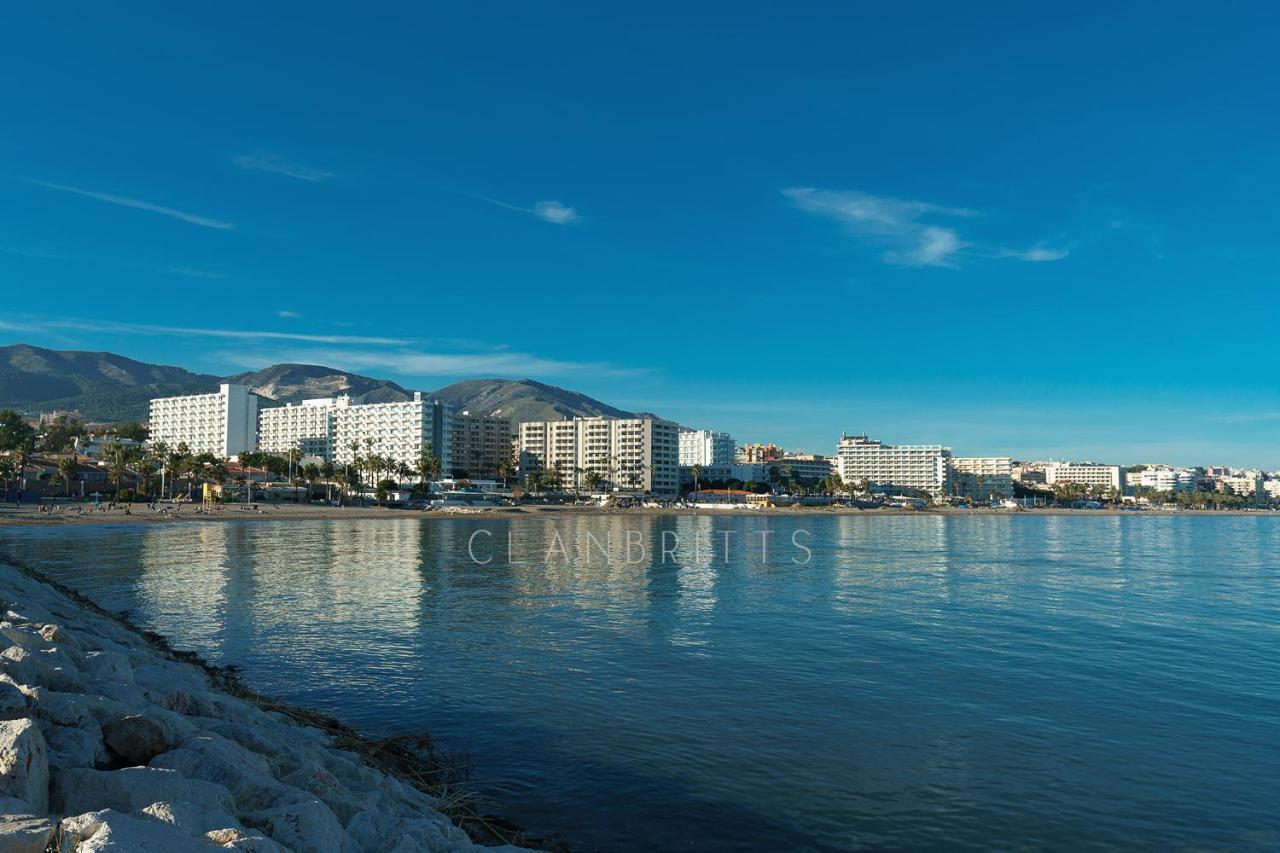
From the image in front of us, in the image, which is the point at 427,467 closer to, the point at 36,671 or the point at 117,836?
the point at 36,671

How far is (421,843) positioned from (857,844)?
629cm

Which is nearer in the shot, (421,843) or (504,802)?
(421,843)

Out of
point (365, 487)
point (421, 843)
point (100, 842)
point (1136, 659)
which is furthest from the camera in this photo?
point (365, 487)

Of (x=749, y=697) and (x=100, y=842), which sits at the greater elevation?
(x=100, y=842)

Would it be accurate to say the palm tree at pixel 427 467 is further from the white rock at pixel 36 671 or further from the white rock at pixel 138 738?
the white rock at pixel 138 738

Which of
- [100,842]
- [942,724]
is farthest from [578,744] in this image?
[100,842]

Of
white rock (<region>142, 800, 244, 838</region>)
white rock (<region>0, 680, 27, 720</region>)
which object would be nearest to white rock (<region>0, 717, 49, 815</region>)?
white rock (<region>142, 800, 244, 838</region>)

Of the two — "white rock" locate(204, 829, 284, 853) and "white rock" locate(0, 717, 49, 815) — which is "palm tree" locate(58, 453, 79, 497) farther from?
"white rock" locate(204, 829, 284, 853)

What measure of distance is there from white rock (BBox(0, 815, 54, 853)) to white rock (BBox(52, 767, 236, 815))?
863 mm

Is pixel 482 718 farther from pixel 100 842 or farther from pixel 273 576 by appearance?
pixel 273 576

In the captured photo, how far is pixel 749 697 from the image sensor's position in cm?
1858

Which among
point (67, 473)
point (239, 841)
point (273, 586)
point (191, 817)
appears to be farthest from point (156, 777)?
point (67, 473)

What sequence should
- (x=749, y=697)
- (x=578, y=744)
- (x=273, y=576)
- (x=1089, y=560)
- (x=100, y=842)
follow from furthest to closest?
(x=1089, y=560), (x=273, y=576), (x=749, y=697), (x=578, y=744), (x=100, y=842)

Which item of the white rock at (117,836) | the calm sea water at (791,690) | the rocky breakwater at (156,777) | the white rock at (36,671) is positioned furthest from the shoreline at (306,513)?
the white rock at (117,836)
